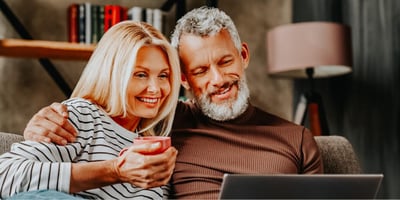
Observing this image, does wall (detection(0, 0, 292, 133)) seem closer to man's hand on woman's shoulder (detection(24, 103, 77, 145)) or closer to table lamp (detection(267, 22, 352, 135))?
table lamp (detection(267, 22, 352, 135))

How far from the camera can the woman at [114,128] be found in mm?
1278

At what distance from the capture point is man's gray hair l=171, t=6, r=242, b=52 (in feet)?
5.87

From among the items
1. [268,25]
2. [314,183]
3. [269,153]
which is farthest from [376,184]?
[268,25]

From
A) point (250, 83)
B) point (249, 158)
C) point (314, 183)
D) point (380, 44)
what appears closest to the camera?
point (314, 183)

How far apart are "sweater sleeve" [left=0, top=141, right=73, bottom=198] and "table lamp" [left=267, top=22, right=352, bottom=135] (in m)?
1.96

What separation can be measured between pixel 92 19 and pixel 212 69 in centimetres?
138

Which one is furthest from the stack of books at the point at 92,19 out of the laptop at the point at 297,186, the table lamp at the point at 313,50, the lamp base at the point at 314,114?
the laptop at the point at 297,186

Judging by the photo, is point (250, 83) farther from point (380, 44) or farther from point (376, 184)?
point (376, 184)

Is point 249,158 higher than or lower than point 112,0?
lower

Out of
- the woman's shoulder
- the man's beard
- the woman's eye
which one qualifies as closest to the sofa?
the man's beard

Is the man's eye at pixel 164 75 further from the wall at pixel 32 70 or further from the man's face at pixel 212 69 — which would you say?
the wall at pixel 32 70

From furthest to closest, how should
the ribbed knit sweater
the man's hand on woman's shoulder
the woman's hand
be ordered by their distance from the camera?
the ribbed knit sweater
the man's hand on woman's shoulder
the woman's hand

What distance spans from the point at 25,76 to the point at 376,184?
237 cm

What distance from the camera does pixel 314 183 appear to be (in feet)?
3.70
